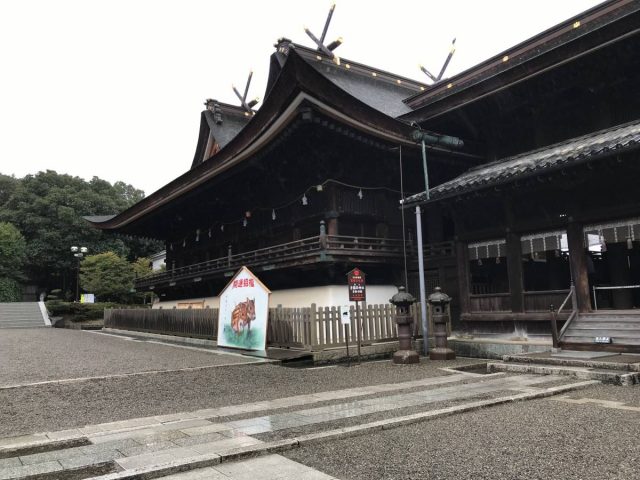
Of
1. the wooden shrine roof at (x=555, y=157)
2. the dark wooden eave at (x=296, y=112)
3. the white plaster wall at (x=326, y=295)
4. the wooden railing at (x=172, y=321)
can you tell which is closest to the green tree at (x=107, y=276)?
the wooden railing at (x=172, y=321)

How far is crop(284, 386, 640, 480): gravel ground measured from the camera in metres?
3.93

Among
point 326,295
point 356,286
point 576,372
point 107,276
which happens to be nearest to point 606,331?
point 576,372

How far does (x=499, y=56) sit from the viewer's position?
50.4 ft

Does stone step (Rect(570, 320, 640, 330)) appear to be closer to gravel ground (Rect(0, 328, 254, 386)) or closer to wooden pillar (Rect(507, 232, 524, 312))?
wooden pillar (Rect(507, 232, 524, 312))

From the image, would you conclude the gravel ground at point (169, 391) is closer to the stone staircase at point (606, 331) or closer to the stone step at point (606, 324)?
the stone staircase at point (606, 331)

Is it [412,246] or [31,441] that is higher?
[412,246]

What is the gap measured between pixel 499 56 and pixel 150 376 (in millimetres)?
14029

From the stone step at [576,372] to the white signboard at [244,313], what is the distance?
19.2ft

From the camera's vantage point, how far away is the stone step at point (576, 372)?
7648 millimetres

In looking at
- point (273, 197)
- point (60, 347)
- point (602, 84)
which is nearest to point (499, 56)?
point (602, 84)

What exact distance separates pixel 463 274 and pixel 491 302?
1.14 meters

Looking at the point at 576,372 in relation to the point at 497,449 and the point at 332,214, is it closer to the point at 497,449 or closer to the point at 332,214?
the point at 497,449

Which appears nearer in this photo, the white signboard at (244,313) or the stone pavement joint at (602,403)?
the stone pavement joint at (602,403)

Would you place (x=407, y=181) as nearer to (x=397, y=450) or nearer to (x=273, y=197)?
(x=273, y=197)
